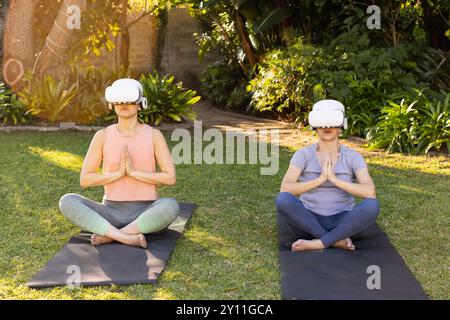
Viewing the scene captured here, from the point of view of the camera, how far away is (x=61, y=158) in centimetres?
761

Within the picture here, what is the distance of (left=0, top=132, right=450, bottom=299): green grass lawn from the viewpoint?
3939 millimetres

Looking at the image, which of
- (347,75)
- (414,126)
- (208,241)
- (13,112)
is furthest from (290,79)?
(208,241)

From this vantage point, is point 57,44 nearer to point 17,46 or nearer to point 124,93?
point 17,46

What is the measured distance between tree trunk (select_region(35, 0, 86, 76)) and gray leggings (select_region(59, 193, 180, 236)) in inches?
220

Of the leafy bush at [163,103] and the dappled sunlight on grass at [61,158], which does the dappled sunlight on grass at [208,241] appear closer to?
the dappled sunlight on grass at [61,158]

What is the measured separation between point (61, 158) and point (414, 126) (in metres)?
3.92

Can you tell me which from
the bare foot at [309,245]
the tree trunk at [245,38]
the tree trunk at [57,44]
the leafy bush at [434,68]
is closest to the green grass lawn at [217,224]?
the bare foot at [309,245]

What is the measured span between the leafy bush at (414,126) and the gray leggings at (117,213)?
3921 millimetres

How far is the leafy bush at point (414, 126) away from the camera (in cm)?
781

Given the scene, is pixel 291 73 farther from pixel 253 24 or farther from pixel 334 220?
pixel 334 220

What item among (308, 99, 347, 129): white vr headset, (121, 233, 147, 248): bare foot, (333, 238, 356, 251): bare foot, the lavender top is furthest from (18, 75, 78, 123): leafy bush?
(333, 238, 356, 251): bare foot

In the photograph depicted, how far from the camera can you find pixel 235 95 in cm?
1148

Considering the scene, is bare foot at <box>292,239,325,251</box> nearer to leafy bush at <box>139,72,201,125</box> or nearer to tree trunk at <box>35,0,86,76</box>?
leafy bush at <box>139,72,201,125</box>
